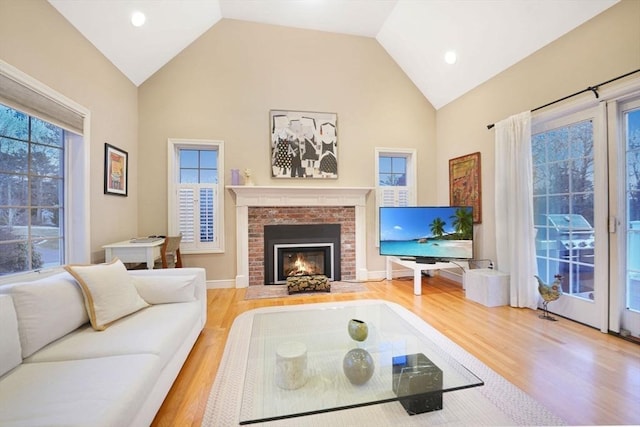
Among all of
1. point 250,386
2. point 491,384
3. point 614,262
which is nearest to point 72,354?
point 250,386

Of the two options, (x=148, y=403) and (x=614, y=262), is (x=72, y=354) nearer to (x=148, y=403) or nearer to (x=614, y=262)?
(x=148, y=403)

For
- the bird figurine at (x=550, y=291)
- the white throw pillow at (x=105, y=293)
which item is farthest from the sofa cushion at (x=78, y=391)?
the bird figurine at (x=550, y=291)

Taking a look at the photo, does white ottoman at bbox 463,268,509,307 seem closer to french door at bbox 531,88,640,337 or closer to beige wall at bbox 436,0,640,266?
french door at bbox 531,88,640,337

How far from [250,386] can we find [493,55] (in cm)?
415

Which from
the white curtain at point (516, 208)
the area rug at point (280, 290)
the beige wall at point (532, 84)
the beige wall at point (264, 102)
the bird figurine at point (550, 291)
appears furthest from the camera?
the beige wall at point (264, 102)

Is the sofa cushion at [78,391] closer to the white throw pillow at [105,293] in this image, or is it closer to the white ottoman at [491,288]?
the white throw pillow at [105,293]

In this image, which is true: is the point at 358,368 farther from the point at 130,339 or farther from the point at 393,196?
the point at 393,196

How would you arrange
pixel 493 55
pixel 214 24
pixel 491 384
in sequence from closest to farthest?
pixel 491 384 < pixel 493 55 < pixel 214 24

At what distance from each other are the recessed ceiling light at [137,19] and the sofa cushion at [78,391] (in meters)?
3.11

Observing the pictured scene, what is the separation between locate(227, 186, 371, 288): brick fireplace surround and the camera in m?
3.79

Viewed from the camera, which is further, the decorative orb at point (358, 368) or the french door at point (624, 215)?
the french door at point (624, 215)

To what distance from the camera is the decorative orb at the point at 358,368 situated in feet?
4.41

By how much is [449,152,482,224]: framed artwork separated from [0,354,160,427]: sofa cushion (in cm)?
393

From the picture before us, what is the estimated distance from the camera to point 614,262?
2279 mm
